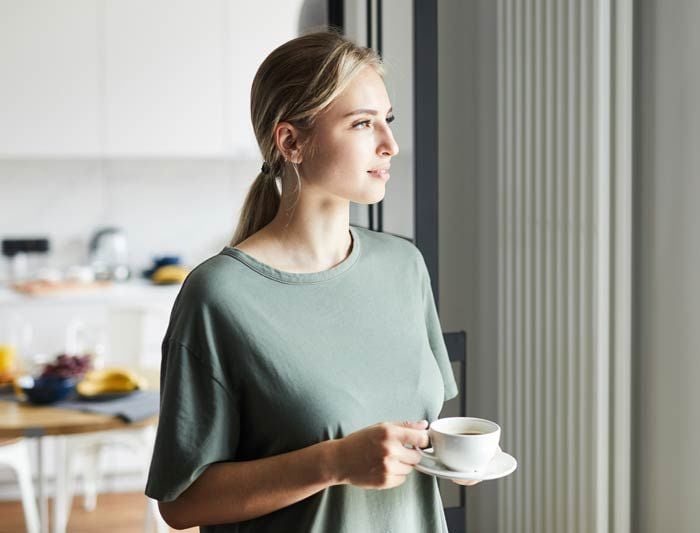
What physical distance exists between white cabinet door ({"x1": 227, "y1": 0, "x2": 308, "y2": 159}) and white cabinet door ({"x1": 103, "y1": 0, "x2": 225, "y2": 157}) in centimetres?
7

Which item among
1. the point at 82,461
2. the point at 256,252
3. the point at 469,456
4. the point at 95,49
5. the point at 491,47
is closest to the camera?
the point at 469,456

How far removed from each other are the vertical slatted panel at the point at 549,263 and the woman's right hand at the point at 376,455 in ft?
2.52

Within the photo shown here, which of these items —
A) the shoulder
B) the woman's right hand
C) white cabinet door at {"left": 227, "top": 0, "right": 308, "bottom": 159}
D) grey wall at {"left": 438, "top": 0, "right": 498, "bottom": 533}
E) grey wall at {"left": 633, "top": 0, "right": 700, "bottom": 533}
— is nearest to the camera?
the woman's right hand

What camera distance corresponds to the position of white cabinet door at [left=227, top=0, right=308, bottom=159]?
14.5 feet

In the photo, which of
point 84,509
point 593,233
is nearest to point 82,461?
point 84,509

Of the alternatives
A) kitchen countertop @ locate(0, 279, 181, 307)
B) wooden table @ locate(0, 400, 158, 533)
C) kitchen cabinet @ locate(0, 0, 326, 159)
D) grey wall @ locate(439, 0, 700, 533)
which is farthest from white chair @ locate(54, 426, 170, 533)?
grey wall @ locate(439, 0, 700, 533)

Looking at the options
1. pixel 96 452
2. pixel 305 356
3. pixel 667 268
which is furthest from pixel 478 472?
pixel 96 452

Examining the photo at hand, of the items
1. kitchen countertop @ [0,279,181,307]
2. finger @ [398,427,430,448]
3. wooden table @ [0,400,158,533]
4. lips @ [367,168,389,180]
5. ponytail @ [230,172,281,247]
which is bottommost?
wooden table @ [0,400,158,533]

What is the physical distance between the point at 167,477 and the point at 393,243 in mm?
528

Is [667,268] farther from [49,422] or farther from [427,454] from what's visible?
[49,422]

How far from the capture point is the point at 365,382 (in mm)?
1198

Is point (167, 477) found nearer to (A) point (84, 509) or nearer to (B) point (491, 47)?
(B) point (491, 47)

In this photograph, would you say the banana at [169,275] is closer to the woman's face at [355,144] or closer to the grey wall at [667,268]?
the grey wall at [667,268]

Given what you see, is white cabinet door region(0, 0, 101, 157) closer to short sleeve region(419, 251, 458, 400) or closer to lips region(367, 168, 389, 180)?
short sleeve region(419, 251, 458, 400)
